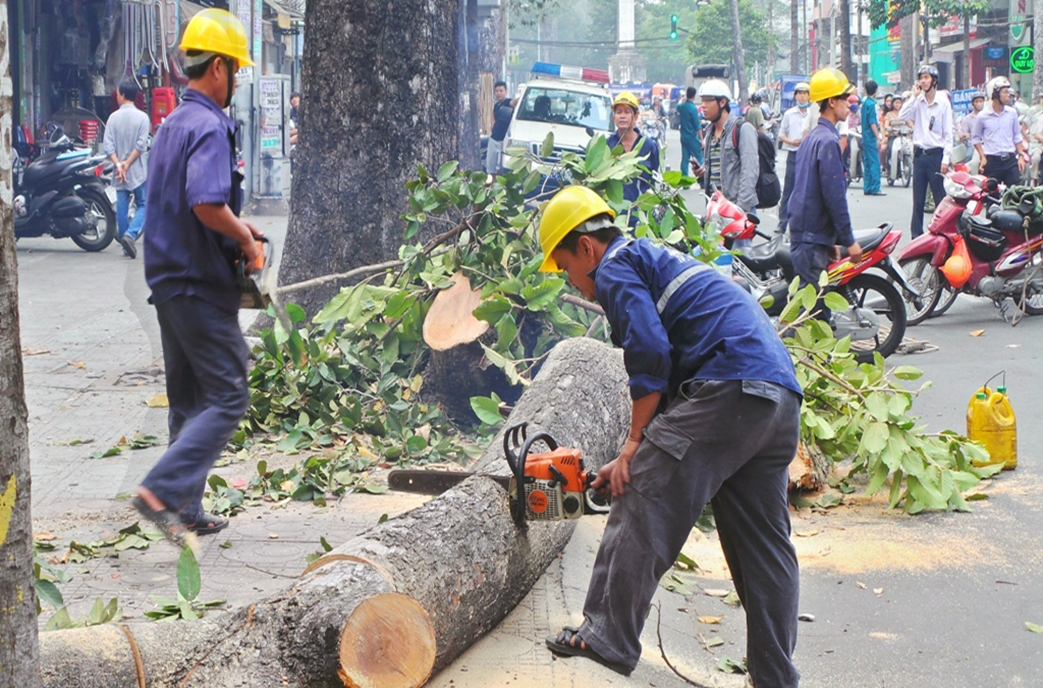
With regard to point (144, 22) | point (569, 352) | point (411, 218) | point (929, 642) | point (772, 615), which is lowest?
point (929, 642)

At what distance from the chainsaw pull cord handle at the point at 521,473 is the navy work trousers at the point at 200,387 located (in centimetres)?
121

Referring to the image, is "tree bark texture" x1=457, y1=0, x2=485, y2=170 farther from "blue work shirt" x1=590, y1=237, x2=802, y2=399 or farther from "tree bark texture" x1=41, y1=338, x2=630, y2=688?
"blue work shirt" x1=590, y1=237, x2=802, y2=399

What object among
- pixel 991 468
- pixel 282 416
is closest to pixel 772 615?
pixel 991 468

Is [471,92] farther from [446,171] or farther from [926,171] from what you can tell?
[446,171]

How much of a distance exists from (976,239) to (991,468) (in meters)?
4.40

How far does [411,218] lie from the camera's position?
676cm

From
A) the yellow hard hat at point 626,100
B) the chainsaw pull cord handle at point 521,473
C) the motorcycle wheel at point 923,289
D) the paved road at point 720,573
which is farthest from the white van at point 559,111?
the chainsaw pull cord handle at point 521,473

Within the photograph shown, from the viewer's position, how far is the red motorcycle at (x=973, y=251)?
9.86m

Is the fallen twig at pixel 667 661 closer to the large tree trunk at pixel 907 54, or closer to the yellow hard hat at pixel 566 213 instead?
the yellow hard hat at pixel 566 213

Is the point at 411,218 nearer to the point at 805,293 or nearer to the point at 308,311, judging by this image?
the point at 308,311

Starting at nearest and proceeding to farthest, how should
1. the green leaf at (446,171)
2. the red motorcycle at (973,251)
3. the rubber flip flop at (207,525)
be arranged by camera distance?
the rubber flip flop at (207,525)
the green leaf at (446,171)
the red motorcycle at (973,251)

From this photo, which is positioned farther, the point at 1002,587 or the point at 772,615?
the point at 1002,587

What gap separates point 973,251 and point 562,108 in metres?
10.5

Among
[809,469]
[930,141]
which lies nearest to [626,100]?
[809,469]
